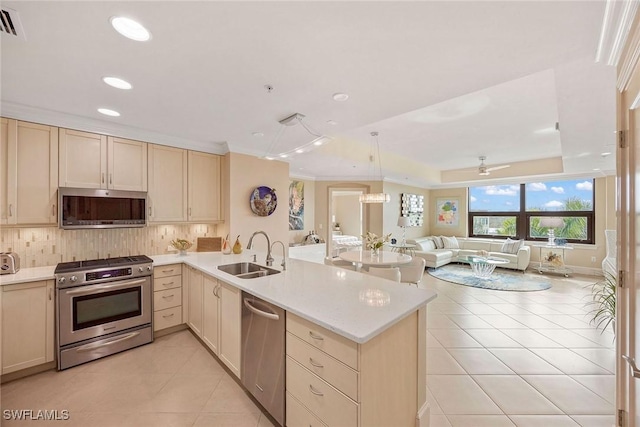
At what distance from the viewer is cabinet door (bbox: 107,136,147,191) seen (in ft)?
9.77

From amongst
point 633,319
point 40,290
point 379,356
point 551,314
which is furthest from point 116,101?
point 551,314

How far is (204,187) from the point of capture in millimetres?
3738

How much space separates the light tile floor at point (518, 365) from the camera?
6.24ft

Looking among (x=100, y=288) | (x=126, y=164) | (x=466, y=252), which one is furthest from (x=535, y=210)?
(x=100, y=288)

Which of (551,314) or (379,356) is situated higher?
(379,356)

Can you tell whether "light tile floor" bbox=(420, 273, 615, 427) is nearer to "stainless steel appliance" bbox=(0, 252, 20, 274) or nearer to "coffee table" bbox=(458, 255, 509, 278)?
"coffee table" bbox=(458, 255, 509, 278)

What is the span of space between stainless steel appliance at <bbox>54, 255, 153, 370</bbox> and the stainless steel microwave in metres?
0.43

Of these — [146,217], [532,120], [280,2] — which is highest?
[532,120]

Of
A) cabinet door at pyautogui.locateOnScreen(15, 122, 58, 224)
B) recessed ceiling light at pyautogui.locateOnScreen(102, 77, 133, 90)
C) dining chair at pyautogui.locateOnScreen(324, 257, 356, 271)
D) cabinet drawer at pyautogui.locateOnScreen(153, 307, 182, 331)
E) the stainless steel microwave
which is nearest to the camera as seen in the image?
recessed ceiling light at pyautogui.locateOnScreen(102, 77, 133, 90)

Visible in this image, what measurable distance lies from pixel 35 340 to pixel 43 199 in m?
1.32

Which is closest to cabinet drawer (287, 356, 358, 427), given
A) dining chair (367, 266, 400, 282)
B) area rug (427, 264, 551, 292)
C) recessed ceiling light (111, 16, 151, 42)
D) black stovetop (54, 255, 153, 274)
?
dining chair (367, 266, 400, 282)

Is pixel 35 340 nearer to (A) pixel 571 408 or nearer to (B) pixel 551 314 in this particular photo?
(A) pixel 571 408

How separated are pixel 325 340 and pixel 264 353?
68cm

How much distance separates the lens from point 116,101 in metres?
2.34
